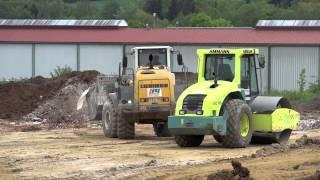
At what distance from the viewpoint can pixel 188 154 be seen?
19.0 m

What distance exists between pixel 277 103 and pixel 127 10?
408 ft

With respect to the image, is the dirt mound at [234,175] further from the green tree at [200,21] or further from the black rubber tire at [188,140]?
the green tree at [200,21]

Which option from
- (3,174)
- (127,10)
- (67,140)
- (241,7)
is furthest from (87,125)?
(127,10)

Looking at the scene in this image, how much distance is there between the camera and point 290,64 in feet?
164

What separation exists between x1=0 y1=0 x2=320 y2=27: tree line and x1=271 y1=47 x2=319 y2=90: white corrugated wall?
209 feet

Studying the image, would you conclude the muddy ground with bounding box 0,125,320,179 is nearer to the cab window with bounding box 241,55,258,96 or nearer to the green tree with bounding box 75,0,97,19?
the cab window with bounding box 241,55,258,96

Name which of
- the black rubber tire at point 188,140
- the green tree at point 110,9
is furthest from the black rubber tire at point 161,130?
the green tree at point 110,9

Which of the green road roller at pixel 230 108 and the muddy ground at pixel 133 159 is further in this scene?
the green road roller at pixel 230 108

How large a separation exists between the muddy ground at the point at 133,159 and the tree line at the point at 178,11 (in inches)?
3638

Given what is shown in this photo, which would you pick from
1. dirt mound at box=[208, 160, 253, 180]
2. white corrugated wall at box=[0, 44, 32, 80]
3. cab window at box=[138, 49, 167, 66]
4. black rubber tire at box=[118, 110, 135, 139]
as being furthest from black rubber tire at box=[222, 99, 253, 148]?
white corrugated wall at box=[0, 44, 32, 80]

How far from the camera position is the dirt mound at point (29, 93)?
34.0 metres

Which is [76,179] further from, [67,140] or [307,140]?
[67,140]

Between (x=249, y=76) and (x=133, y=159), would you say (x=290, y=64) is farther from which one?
(x=133, y=159)

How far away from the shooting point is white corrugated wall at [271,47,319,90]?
163ft
